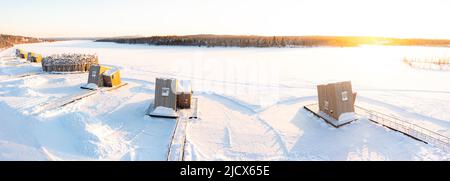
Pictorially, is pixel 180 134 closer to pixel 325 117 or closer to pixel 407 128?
pixel 325 117

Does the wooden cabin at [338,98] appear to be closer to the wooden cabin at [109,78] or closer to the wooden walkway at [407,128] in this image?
the wooden walkway at [407,128]

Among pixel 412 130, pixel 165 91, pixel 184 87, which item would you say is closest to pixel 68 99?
pixel 165 91

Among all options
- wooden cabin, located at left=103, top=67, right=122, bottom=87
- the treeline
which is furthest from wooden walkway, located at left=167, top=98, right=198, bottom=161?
the treeline

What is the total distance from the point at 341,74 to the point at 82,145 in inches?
1036

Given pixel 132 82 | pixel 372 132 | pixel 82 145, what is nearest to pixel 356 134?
pixel 372 132

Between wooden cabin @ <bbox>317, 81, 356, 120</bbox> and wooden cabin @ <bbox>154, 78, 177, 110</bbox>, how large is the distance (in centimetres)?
790

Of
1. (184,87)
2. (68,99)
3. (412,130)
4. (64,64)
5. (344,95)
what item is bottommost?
(412,130)

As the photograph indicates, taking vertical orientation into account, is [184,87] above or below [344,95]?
above

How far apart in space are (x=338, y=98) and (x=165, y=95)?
8651mm

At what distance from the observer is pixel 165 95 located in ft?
45.6

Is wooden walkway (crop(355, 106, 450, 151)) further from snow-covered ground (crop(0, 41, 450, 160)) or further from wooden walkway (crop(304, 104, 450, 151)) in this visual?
snow-covered ground (crop(0, 41, 450, 160))

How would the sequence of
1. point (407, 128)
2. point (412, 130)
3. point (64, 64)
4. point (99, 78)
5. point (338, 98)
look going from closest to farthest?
point (412, 130), point (407, 128), point (338, 98), point (99, 78), point (64, 64)
